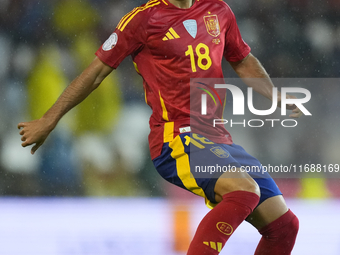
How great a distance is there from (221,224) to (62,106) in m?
0.89

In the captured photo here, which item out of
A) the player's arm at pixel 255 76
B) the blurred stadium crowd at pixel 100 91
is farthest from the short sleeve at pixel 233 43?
the blurred stadium crowd at pixel 100 91

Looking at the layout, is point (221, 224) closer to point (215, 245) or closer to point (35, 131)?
point (215, 245)

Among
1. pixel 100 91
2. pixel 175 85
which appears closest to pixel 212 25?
pixel 175 85

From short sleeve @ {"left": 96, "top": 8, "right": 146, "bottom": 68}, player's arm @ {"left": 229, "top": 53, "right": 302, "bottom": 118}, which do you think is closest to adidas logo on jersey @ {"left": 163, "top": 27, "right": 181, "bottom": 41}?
short sleeve @ {"left": 96, "top": 8, "right": 146, "bottom": 68}

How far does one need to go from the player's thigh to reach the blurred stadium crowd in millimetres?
2855

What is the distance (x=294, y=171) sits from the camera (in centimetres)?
541

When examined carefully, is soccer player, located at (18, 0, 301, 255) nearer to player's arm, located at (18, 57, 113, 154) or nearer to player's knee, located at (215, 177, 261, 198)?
player's arm, located at (18, 57, 113, 154)

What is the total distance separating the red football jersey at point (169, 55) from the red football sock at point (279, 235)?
1.38 feet

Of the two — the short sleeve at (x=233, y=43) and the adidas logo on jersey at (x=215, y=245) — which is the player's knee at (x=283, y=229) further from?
the short sleeve at (x=233, y=43)

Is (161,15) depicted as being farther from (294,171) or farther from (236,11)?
(294,171)

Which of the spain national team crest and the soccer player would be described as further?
the spain national team crest

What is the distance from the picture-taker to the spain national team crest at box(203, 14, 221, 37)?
79.7 inches

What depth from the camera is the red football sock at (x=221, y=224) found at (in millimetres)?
1556

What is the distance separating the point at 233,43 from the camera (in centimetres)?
218
